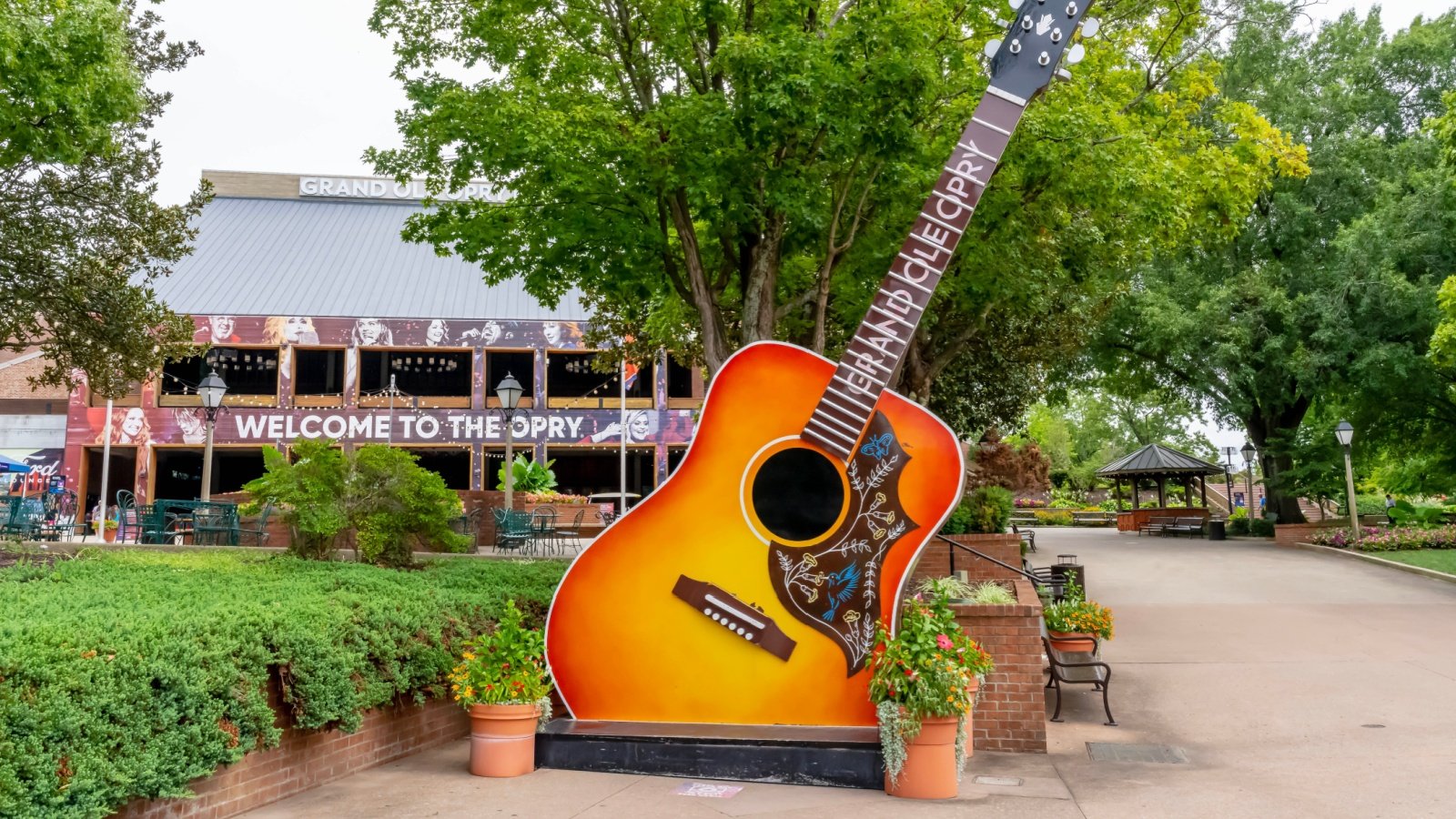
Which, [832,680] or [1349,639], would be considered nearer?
[832,680]

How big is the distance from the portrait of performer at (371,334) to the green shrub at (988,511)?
25030 millimetres

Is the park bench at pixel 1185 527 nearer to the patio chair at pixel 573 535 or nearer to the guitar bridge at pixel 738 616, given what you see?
the patio chair at pixel 573 535

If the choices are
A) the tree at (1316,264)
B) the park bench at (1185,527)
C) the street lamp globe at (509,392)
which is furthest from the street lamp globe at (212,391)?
the park bench at (1185,527)

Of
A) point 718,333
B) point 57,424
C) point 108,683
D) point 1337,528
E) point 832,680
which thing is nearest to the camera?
point 108,683

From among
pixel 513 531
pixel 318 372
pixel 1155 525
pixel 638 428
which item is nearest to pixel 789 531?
pixel 513 531

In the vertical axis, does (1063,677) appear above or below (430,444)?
below

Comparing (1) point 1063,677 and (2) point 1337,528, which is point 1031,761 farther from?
(2) point 1337,528

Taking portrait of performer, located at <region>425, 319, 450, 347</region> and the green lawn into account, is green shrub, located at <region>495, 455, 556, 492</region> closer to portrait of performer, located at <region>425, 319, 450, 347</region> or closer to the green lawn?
portrait of performer, located at <region>425, 319, 450, 347</region>

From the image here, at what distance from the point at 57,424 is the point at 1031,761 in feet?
122

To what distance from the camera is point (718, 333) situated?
11133mm

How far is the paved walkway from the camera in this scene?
5.93 meters

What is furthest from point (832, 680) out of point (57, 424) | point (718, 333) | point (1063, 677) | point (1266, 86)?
point (57, 424)

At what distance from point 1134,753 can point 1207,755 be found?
0.49m

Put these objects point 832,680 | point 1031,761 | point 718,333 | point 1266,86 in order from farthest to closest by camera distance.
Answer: point 1266,86, point 718,333, point 1031,761, point 832,680
